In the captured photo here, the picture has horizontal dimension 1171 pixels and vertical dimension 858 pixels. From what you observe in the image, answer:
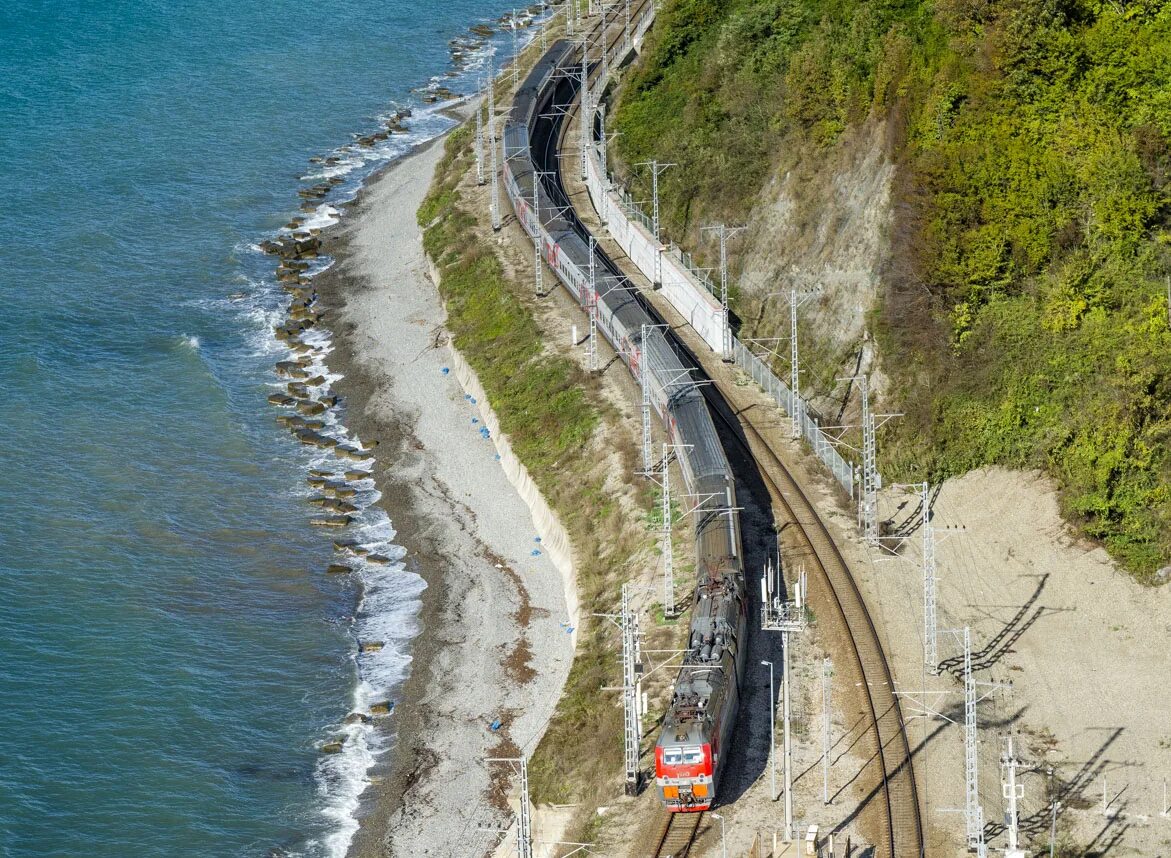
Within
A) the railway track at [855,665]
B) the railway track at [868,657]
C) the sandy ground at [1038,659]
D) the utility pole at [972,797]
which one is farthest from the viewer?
the sandy ground at [1038,659]

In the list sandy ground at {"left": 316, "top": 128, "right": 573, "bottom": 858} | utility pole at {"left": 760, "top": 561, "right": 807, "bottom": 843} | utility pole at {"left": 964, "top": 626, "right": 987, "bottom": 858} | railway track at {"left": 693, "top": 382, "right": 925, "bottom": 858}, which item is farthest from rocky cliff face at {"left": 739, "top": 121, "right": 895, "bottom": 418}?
utility pole at {"left": 964, "top": 626, "right": 987, "bottom": 858}

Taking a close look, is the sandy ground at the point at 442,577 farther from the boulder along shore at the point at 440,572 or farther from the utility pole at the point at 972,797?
the utility pole at the point at 972,797

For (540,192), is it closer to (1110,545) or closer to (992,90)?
(992,90)

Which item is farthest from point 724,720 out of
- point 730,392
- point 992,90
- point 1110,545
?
point 992,90

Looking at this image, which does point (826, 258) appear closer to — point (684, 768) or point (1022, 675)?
point (1022, 675)

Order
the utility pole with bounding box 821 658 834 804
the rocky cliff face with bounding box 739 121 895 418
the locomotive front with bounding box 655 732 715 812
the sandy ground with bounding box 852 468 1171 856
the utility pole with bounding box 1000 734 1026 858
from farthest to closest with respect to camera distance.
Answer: the rocky cliff face with bounding box 739 121 895 418, the utility pole with bounding box 821 658 834 804, the sandy ground with bounding box 852 468 1171 856, the locomotive front with bounding box 655 732 715 812, the utility pole with bounding box 1000 734 1026 858

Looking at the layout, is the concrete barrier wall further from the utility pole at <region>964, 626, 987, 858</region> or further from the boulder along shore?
the utility pole at <region>964, 626, 987, 858</region>

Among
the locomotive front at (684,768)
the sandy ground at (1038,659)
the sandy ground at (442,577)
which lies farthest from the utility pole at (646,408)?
the locomotive front at (684,768)
